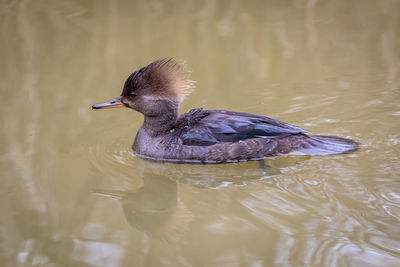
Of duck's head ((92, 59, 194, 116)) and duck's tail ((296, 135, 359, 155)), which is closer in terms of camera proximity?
duck's tail ((296, 135, 359, 155))

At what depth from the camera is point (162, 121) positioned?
5961mm

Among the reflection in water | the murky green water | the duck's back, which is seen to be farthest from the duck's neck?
the reflection in water

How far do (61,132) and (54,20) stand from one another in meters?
4.14

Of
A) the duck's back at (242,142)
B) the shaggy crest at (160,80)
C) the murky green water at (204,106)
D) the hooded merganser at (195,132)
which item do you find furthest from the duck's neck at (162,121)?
the murky green water at (204,106)

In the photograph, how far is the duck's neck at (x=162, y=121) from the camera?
19.4 feet

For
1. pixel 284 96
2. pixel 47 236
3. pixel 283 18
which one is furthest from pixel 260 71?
pixel 47 236

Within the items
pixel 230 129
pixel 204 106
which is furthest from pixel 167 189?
pixel 204 106

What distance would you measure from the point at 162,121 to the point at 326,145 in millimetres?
1902

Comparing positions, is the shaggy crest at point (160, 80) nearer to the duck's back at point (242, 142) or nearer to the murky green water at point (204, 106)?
the duck's back at point (242, 142)

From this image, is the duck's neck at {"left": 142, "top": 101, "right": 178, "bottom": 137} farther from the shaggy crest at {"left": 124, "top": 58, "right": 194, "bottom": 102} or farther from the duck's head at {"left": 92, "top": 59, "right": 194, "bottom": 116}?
the shaggy crest at {"left": 124, "top": 58, "right": 194, "bottom": 102}

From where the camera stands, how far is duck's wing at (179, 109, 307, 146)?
5.64 meters

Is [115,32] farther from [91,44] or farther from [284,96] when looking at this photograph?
[284,96]

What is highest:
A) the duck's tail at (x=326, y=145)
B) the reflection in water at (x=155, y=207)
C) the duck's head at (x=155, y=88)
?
the duck's head at (x=155, y=88)

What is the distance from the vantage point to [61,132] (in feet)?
20.6
